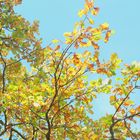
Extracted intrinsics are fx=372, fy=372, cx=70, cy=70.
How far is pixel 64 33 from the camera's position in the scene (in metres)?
10.6

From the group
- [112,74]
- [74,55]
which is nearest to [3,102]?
[74,55]

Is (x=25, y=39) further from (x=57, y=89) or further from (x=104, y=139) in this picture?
(x=104, y=139)

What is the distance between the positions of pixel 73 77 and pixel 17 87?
76.0 inches

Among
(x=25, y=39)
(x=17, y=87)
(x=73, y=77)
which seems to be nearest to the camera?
(x=17, y=87)

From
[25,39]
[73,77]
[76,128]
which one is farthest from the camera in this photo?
[25,39]

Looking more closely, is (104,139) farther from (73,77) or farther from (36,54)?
(36,54)

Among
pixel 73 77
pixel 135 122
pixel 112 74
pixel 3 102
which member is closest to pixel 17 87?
pixel 3 102

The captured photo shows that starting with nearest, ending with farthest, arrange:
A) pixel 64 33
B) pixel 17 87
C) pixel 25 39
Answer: pixel 64 33 → pixel 17 87 → pixel 25 39

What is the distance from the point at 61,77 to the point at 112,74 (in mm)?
1973

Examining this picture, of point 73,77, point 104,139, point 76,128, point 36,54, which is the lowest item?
point 104,139

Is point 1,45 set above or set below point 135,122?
above

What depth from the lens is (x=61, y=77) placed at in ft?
40.5

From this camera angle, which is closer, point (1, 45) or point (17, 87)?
point (17, 87)

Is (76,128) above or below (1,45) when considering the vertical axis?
below
